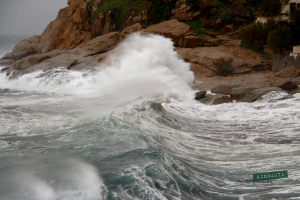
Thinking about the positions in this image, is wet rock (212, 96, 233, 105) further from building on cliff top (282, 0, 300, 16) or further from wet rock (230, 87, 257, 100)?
building on cliff top (282, 0, 300, 16)

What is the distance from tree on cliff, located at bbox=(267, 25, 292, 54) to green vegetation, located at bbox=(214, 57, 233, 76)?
9.93 ft

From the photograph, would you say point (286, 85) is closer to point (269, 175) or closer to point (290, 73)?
point (290, 73)

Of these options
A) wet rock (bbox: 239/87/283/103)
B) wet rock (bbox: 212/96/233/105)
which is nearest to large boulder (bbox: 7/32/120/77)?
wet rock (bbox: 212/96/233/105)

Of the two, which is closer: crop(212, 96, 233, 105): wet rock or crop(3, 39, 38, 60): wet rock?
crop(212, 96, 233, 105): wet rock

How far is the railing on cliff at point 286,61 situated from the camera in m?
15.4

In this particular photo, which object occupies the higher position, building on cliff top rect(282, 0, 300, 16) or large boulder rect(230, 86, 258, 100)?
building on cliff top rect(282, 0, 300, 16)

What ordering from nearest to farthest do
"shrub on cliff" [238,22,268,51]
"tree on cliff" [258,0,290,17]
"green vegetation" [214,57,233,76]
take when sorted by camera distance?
1. "green vegetation" [214,57,233,76]
2. "shrub on cliff" [238,22,268,51]
3. "tree on cliff" [258,0,290,17]

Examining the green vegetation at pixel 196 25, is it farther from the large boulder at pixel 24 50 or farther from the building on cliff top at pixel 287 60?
the large boulder at pixel 24 50

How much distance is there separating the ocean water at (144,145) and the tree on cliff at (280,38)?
718 centimetres

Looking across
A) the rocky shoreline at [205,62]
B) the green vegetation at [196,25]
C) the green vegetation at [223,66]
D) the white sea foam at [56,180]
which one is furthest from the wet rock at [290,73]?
the white sea foam at [56,180]

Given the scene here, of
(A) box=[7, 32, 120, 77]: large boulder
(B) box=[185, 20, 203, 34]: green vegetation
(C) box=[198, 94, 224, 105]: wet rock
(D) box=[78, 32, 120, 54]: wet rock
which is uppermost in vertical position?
(B) box=[185, 20, 203, 34]: green vegetation

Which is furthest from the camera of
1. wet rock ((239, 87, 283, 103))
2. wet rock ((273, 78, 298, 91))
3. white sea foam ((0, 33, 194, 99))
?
white sea foam ((0, 33, 194, 99))

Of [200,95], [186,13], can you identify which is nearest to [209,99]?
[200,95]

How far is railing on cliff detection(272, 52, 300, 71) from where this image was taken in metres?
15.4
